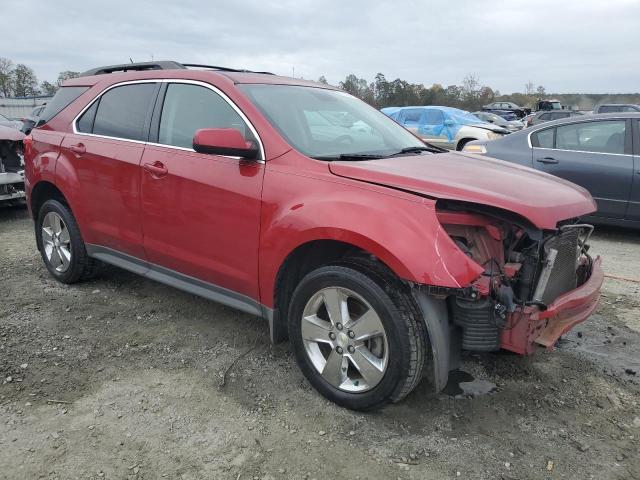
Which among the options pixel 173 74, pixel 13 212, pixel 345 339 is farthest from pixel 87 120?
pixel 13 212

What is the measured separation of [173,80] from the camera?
369 cm

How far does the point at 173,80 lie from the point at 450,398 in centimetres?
279

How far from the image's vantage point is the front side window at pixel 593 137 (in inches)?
249

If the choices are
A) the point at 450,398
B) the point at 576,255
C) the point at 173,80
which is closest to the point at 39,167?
the point at 173,80

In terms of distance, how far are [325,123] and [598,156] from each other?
4399mm

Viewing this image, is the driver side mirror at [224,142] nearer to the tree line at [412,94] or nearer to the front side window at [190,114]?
the front side window at [190,114]

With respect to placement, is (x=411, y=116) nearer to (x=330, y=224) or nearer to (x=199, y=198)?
(x=199, y=198)

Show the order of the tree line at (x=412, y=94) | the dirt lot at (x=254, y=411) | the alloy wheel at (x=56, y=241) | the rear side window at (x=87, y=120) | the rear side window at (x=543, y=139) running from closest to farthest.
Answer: the dirt lot at (x=254, y=411)
the rear side window at (x=87, y=120)
the alloy wheel at (x=56, y=241)
the rear side window at (x=543, y=139)
the tree line at (x=412, y=94)

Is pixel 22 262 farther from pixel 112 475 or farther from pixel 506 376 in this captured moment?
pixel 506 376

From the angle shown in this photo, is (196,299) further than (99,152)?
Yes

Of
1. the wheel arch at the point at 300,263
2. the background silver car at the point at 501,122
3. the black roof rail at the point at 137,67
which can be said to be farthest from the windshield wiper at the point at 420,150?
the background silver car at the point at 501,122

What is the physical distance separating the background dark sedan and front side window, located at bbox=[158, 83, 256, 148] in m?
4.27

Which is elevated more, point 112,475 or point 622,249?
point 622,249

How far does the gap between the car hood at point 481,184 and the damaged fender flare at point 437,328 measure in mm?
499
